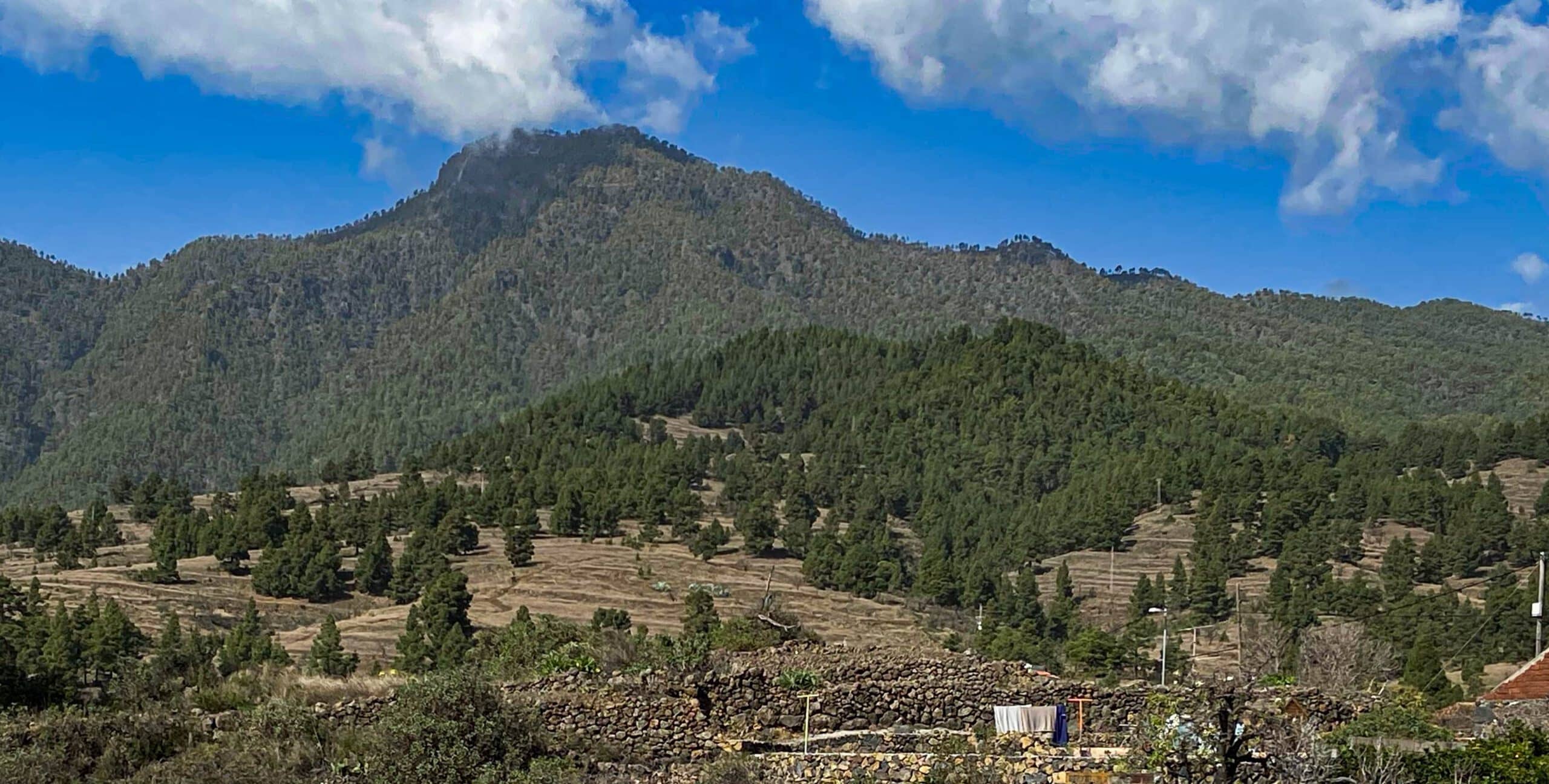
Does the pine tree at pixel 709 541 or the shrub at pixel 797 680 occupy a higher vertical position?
the pine tree at pixel 709 541

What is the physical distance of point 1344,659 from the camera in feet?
102

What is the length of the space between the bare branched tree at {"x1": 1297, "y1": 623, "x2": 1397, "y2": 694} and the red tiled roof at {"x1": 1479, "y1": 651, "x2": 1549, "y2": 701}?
5641 millimetres

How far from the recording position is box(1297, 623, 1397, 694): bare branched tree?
29562 millimetres

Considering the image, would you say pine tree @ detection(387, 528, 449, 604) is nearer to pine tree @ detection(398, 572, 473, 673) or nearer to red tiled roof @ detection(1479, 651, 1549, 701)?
pine tree @ detection(398, 572, 473, 673)

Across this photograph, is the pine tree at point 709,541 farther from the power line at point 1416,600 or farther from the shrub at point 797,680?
the shrub at point 797,680

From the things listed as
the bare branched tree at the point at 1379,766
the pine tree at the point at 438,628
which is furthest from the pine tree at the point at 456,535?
the bare branched tree at the point at 1379,766

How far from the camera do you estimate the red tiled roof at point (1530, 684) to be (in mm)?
19766

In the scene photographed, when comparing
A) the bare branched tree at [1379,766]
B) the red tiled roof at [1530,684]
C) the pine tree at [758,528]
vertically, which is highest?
the pine tree at [758,528]

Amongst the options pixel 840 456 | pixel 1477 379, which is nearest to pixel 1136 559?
pixel 840 456

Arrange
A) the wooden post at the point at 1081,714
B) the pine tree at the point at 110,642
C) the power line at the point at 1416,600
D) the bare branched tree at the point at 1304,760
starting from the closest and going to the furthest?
the bare branched tree at the point at 1304,760
the wooden post at the point at 1081,714
the pine tree at the point at 110,642
the power line at the point at 1416,600

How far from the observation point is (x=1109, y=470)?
77250 millimetres

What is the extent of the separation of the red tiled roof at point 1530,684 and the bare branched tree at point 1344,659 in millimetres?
5641

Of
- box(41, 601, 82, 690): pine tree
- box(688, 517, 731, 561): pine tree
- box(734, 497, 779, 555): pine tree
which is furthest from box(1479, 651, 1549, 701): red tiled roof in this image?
box(734, 497, 779, 555): pine tree

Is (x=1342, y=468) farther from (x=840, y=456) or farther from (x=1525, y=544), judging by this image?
(x=840, y=456)
